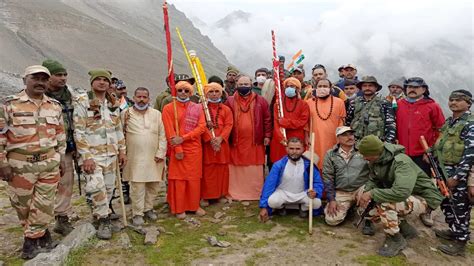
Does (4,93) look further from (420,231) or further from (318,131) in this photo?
(420,231)

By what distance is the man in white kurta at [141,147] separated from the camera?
5680mm

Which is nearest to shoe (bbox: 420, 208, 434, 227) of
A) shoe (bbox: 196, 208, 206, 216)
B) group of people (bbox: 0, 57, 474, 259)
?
group of people (bbox: 0, 57, 474, 259)

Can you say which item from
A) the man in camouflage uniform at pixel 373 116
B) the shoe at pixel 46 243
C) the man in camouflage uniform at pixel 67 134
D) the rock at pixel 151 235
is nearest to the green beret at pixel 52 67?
the man in camouflage uniform at pixel 67 134

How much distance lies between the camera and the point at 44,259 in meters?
4.22

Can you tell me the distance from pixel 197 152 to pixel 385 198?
3.00 m

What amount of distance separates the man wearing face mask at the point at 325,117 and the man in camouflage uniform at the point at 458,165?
1.75 meters

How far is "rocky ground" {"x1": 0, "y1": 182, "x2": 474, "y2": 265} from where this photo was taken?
4723mm

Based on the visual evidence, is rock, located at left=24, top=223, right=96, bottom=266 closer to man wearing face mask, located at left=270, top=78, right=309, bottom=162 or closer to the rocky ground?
the rocky ground

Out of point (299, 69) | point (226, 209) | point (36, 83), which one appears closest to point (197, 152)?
point (226, 209)

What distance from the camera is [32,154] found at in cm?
439

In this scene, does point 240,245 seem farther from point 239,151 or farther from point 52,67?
point 52,67

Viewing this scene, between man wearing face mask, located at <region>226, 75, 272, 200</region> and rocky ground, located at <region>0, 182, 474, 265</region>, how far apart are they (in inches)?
39.2

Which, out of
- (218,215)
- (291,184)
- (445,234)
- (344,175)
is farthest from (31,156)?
(445,234)

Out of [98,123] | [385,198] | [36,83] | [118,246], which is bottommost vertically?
[118,246]
